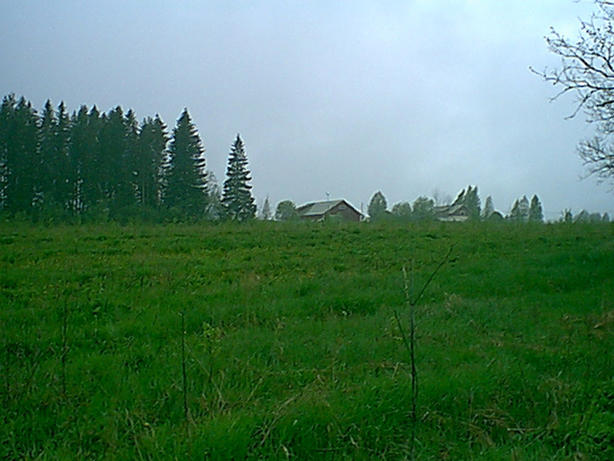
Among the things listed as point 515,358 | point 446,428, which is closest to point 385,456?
point 446,428

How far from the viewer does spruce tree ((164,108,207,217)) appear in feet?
142

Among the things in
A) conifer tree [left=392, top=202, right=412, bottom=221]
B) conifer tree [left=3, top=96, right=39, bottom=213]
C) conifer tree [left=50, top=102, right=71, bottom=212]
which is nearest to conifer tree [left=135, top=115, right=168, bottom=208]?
conifer tree [left=50, top=102, right=71, bottom=212]

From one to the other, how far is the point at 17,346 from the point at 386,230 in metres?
15.5

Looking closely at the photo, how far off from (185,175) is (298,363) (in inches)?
1610

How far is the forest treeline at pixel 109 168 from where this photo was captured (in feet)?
126

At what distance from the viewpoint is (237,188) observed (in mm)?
44531

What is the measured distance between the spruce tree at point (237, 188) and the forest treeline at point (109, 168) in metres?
0.09

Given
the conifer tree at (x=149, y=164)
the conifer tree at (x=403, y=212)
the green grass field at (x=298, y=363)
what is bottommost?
the green grass field at (x=298, y=363)

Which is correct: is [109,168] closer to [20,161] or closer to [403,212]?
[20,161]

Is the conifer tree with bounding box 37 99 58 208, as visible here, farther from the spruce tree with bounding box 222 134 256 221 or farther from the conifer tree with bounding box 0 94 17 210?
the spruce tree with bounding box 222 134 256 221

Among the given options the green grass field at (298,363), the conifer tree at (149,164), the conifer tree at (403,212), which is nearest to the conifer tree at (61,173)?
the conifer tree at (149,164)

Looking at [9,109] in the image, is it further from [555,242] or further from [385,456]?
[385,456]

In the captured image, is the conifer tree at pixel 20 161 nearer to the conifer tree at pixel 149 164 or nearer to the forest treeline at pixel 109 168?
the forest treeline at pixel 109 168

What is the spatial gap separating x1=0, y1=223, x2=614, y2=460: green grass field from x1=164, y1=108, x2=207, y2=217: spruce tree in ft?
110
